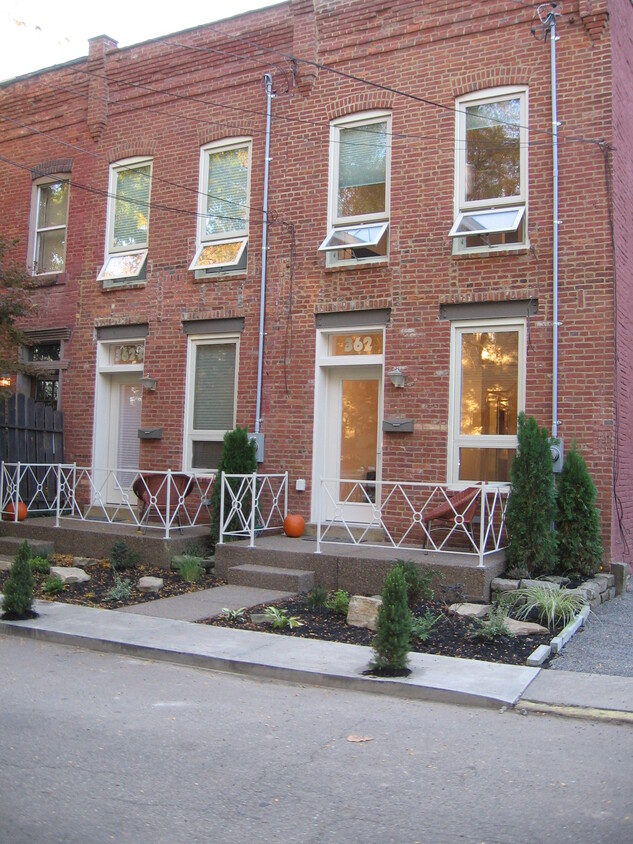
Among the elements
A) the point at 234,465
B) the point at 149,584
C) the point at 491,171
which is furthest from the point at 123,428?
the point at 491,171

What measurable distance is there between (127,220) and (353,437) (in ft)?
18.6

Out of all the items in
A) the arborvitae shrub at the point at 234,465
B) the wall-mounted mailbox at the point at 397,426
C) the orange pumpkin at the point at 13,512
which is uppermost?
the wall-mounted mailbox at the point at 397,426

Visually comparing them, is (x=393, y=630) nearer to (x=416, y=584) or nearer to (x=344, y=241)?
(x=416, y=584)

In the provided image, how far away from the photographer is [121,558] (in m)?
11.1

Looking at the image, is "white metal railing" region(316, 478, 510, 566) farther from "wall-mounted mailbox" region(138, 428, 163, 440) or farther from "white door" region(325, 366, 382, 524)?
"wall-mounted mailbox" region(138, 428, 163, 440)

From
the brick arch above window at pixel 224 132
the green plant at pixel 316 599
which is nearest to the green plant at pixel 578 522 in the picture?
the green plant at pixel 316 599

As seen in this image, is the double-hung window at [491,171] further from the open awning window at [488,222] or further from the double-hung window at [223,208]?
the double-hung window at [223,208]

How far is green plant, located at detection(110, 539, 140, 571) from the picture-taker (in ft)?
36.2

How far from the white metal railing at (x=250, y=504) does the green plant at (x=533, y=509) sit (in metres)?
3.14

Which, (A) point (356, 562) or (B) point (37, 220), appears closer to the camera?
(A) point (356, 562)

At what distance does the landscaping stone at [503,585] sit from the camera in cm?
892

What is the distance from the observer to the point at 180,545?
11.3 metres

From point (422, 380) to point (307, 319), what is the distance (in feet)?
6.65

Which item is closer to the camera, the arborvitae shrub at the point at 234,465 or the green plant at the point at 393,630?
the green plant at the point at 393,630
